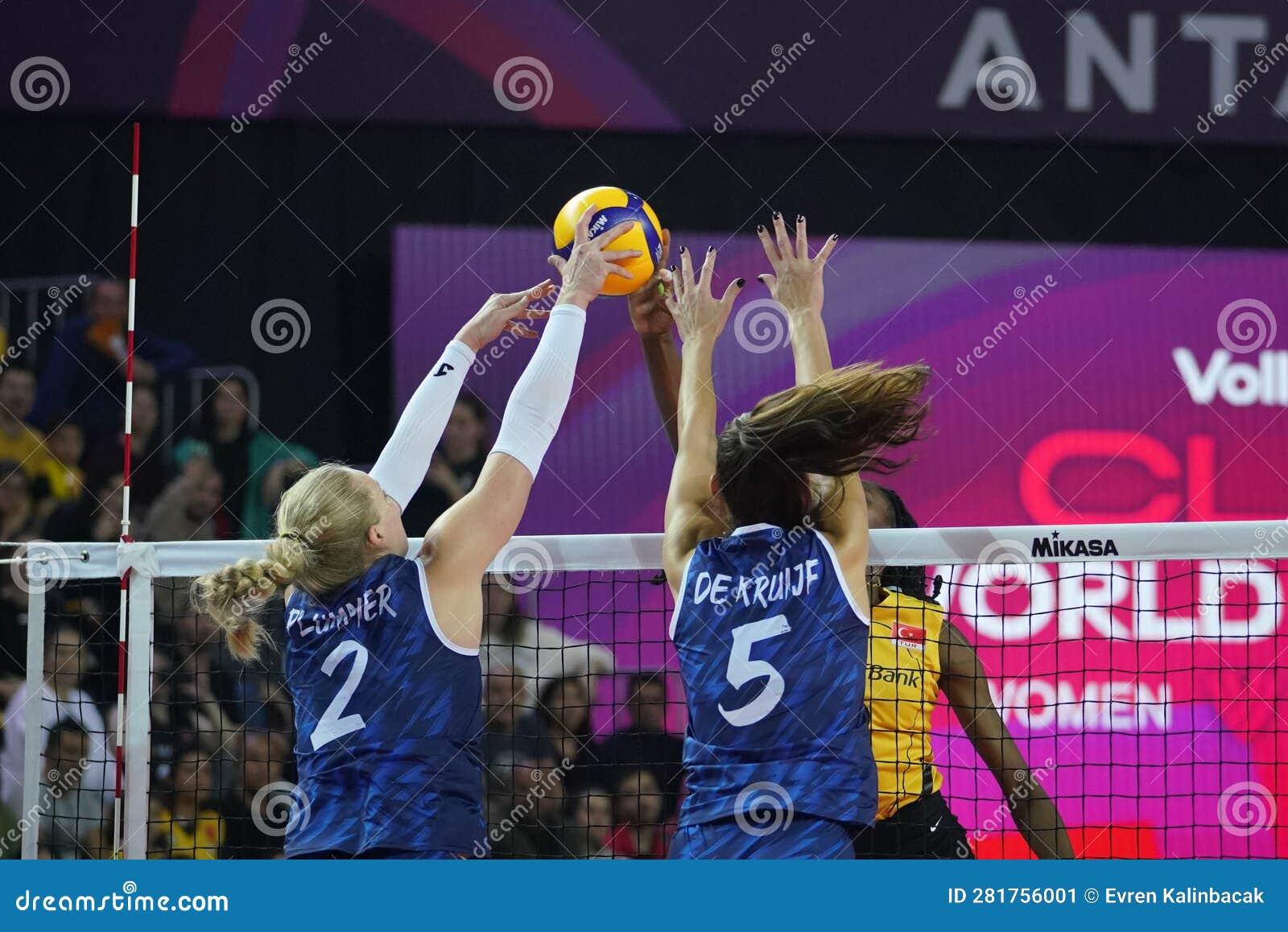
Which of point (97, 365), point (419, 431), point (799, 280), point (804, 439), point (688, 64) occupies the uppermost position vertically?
point (688, 64)

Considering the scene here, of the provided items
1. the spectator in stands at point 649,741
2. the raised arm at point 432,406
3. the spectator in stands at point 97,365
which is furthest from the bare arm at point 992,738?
the spectator in stands at point 97,365

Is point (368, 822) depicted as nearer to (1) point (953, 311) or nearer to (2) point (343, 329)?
(2) point (343, 329)

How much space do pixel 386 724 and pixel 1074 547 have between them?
2.08 m

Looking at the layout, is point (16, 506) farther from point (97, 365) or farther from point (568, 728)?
point (568, 728)

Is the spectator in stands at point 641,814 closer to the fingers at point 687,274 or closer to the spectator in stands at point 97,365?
the spectator in stands at point 97,365

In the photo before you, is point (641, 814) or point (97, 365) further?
point (97, 365)

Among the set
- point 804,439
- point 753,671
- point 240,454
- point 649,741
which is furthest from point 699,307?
point 240,454

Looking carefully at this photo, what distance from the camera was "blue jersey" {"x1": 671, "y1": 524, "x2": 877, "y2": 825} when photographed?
285 cm

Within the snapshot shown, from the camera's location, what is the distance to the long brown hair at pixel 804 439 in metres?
2.95

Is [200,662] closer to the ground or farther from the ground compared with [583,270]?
closer to the ground

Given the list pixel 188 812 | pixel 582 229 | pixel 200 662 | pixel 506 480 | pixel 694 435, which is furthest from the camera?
pixel 200 662

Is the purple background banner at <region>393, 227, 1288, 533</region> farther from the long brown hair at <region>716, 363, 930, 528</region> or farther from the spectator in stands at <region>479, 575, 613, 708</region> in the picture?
the long brown hair at <region>716, 363, 930, 528</region>

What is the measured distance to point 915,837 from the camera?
403 centimetres
